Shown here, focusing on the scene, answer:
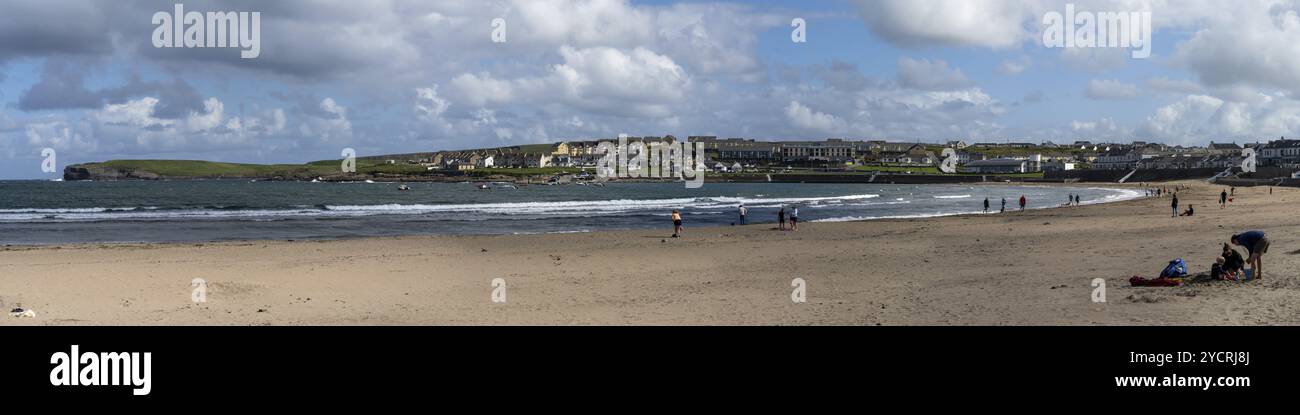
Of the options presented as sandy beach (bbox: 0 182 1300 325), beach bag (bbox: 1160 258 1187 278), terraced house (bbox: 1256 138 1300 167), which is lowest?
sandy beach (bbox: 0 182 1300 325)

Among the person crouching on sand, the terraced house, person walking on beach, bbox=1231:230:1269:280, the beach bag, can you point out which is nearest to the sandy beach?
person walking on beach, bbox=1231:230:1269:280

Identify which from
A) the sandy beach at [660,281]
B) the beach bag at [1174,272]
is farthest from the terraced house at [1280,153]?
the beach bag at [1174,272]

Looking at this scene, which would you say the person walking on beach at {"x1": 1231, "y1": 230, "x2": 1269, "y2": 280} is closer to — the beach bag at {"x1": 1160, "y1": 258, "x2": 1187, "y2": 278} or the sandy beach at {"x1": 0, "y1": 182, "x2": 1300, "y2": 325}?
the sandy beach at {"x1": 0, "y1": 182, "x2": 1300, "y2": 325}

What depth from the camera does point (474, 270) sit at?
20.0 metres

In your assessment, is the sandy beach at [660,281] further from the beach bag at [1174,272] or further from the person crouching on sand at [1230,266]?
the beach bag at [1174,272]

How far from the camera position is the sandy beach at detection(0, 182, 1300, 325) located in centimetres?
1238

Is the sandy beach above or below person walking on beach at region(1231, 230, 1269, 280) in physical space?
below

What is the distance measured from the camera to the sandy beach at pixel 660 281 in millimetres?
12383

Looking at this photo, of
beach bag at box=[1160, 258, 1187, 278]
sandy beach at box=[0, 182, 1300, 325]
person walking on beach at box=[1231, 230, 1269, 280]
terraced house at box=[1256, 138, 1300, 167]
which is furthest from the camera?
terraced house at box=[1256, 138, 1300, 167]

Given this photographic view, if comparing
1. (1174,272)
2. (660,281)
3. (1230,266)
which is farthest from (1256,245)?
(660,281)

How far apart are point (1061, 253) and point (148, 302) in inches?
759

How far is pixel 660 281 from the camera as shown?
690 inches

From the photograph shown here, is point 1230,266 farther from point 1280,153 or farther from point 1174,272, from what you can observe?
point 1280,153
